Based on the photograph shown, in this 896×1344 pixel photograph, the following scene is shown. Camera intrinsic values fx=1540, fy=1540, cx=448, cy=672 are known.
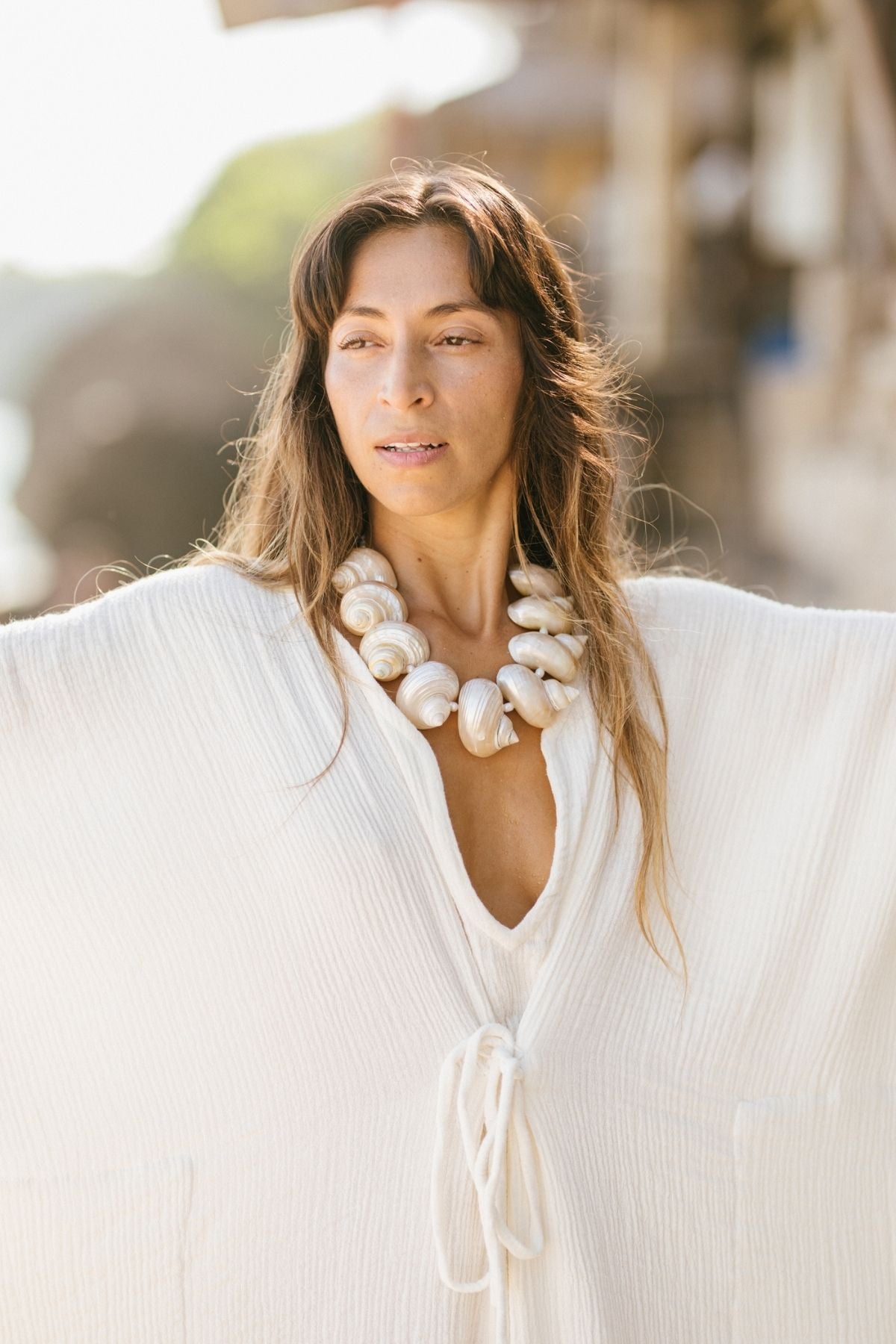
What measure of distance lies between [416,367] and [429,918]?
0.72 meters

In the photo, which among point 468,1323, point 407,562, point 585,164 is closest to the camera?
point 468,1323

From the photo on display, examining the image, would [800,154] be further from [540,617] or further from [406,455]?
[406,455]

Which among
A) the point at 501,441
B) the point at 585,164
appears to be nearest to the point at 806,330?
the point at 585,164

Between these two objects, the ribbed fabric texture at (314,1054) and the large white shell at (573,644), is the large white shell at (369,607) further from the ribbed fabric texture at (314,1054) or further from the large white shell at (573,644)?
the large white shell at (573,644)

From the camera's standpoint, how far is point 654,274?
354 inches

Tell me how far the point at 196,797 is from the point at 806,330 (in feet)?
20.7

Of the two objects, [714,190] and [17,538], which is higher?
[714,190]

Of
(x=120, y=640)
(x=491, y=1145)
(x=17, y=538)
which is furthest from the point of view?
(x=17, y=538)

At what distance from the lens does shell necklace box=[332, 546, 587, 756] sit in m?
2.04

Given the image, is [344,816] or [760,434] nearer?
[344,816]

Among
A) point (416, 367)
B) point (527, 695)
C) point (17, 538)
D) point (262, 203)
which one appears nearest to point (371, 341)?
point (416, 367)

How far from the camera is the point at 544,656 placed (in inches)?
84.4

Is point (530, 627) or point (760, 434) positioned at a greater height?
point (530, 627)

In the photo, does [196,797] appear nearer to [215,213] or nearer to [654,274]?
[654,274]
